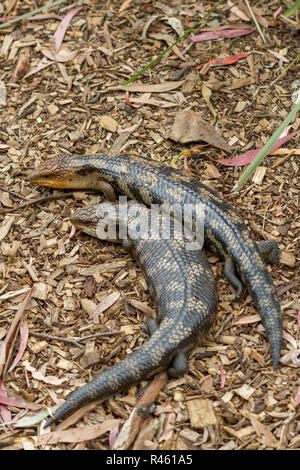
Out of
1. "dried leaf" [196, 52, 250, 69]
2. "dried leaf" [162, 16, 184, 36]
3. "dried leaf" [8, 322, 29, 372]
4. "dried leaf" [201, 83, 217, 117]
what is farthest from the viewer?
"dried leaf" [162, 16, 184, 36]

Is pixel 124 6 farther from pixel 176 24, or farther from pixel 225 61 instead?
pixel 225 61

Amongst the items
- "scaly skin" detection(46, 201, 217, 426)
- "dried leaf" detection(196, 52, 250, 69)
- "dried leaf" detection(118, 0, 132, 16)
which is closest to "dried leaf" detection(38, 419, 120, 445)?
"scaly skin" detection(46, 201, 217, 426)

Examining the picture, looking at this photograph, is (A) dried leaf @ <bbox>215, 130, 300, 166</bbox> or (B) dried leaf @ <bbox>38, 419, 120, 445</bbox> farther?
(A) dried leaf @ <bbox>215, 130, 300, 166</bbox>

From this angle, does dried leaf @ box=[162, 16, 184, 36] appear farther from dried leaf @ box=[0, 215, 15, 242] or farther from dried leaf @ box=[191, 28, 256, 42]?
dried leaf @ box=[0, 215, 15, 242]

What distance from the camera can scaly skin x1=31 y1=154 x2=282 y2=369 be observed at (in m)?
6.12

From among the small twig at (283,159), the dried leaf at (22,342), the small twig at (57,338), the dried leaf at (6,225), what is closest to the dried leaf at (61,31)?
the dried leaf at (6,225)

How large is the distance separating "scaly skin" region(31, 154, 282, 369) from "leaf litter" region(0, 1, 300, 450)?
193 millimetres

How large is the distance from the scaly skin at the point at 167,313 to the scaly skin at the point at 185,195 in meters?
0.34

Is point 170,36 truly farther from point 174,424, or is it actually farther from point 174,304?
point 174,424

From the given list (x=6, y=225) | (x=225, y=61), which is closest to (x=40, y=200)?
(x=6, y=225)

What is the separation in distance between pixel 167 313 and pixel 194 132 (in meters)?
2.84

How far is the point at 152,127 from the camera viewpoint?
316 inches

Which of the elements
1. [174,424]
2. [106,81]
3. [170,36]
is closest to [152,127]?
[106,81]

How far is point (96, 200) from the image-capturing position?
777cm
